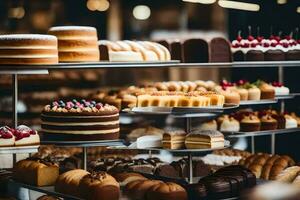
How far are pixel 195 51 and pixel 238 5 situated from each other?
6.44 ft

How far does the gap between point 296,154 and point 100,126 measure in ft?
13.6

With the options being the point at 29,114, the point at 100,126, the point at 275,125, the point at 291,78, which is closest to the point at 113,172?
the point at 100,126

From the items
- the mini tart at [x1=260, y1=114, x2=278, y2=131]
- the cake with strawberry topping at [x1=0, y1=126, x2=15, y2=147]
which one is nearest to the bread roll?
the cake with strawberry topping at [x1=0, y1=126, x2=15, y2=147]

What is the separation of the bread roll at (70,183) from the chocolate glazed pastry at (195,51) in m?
2.42

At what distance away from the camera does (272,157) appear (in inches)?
228

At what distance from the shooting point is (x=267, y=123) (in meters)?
6.40

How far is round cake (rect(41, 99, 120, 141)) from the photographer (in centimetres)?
390

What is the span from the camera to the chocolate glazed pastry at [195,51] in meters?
5.76

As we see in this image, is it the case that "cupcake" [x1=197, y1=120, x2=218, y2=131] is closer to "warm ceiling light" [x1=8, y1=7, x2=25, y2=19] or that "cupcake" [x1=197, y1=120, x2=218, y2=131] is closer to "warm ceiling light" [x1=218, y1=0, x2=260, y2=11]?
"warm ceiling light" [x1=218, y1=0, x2=260, y2=11]

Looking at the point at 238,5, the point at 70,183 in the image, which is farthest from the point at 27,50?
the point at 238,5

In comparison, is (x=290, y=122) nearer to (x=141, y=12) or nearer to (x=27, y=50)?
(x=141, y=12)

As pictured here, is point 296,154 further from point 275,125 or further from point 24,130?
point 24,130

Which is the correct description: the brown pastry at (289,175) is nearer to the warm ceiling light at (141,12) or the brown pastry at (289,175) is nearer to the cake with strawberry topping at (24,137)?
the cake with strawberry topping at (24,137)

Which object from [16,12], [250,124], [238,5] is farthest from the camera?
[238,5]
